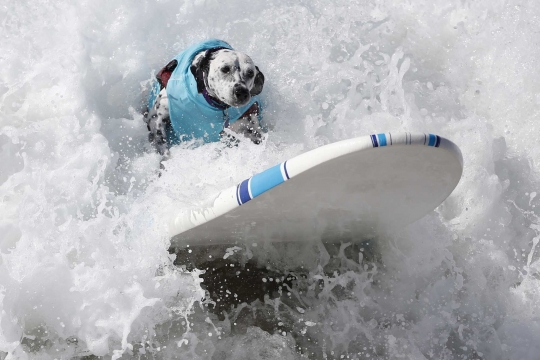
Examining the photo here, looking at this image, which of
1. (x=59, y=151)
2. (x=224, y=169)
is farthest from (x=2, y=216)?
(x=224, y=169)

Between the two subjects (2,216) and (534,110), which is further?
(534,110)

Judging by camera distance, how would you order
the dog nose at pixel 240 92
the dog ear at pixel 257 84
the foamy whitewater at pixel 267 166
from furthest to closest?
the dog ear at pixel 257 84
the dog nose at pixel 240 92
the foamy whitewater at pixel 267 166

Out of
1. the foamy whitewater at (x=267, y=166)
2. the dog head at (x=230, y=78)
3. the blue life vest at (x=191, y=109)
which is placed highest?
the dog head at (x=230, y=78)

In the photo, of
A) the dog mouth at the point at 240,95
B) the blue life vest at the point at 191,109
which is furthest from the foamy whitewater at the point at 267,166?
the dog mouth at the point at 240,95

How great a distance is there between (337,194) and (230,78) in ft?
3.14

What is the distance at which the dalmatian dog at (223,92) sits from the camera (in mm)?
3555

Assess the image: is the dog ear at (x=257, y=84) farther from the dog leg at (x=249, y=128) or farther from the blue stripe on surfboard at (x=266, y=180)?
the blue stripe on surfboard at (x=266, y=180)

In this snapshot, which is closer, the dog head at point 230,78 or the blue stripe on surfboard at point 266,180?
the blue stripe on surfboard at point 266,180

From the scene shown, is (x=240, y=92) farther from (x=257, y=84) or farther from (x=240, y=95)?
(x=257, y=84)

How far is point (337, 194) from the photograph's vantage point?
119 inches

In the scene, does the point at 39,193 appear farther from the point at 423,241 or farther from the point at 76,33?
the point at 423,241

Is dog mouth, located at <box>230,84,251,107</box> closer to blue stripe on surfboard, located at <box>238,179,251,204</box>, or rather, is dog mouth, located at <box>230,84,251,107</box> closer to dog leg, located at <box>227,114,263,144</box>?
dog leg, located at <box>227,114,263,144</box>

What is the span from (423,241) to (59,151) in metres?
2.21

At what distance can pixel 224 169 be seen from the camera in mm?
3406
